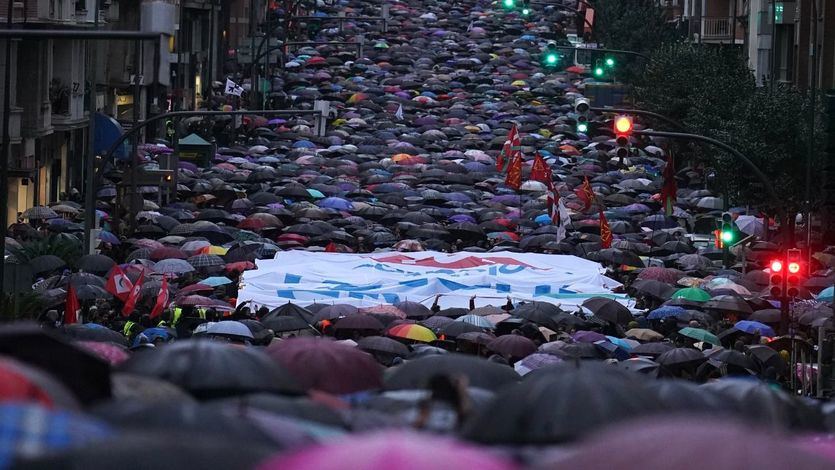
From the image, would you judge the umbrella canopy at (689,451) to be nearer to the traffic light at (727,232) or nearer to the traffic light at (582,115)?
the traffic light at (582,115)

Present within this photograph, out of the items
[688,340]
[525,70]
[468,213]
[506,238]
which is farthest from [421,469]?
[525,70]

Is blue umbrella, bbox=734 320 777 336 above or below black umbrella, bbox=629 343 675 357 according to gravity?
below

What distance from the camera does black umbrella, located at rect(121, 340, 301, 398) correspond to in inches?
501

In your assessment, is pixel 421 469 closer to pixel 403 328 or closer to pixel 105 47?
pixel 403 328

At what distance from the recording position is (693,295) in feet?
105

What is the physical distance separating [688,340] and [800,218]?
2168cm

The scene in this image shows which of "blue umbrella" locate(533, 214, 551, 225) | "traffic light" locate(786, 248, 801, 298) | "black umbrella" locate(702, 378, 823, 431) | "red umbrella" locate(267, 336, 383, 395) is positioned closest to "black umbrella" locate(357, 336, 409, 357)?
"traffic light" locate(786, 248, 801, 298)

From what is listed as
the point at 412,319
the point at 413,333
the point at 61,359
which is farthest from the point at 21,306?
the point at 61,359

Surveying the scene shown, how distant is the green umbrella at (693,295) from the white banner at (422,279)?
1113mm

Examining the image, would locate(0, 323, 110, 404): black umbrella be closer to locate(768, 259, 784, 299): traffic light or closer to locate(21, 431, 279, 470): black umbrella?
locate(21, 431, 279, 470): black umbrella

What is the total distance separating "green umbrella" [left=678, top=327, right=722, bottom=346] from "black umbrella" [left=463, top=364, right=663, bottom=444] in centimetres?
1606

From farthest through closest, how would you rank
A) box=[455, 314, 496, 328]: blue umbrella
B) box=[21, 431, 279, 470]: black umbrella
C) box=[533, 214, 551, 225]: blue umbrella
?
box=[533, 214, 551, 225]: blue umbrella < box=[455, 314, 496, 328]: blue umbrella < box=[21, 431, 279, 470]: black umbrella

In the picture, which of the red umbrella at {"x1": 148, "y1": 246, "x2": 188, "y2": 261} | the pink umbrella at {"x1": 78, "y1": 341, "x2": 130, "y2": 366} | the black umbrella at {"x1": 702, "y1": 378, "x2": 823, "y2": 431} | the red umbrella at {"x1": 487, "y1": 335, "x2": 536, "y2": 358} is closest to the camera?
the black umbrella at {"x1": 702, "y1": 378, "x2": 823, "y2": 431}

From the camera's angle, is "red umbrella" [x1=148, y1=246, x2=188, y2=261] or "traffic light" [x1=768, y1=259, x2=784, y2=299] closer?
"traffic light" [x1=768, y1=259, x2=784, y2=299]
